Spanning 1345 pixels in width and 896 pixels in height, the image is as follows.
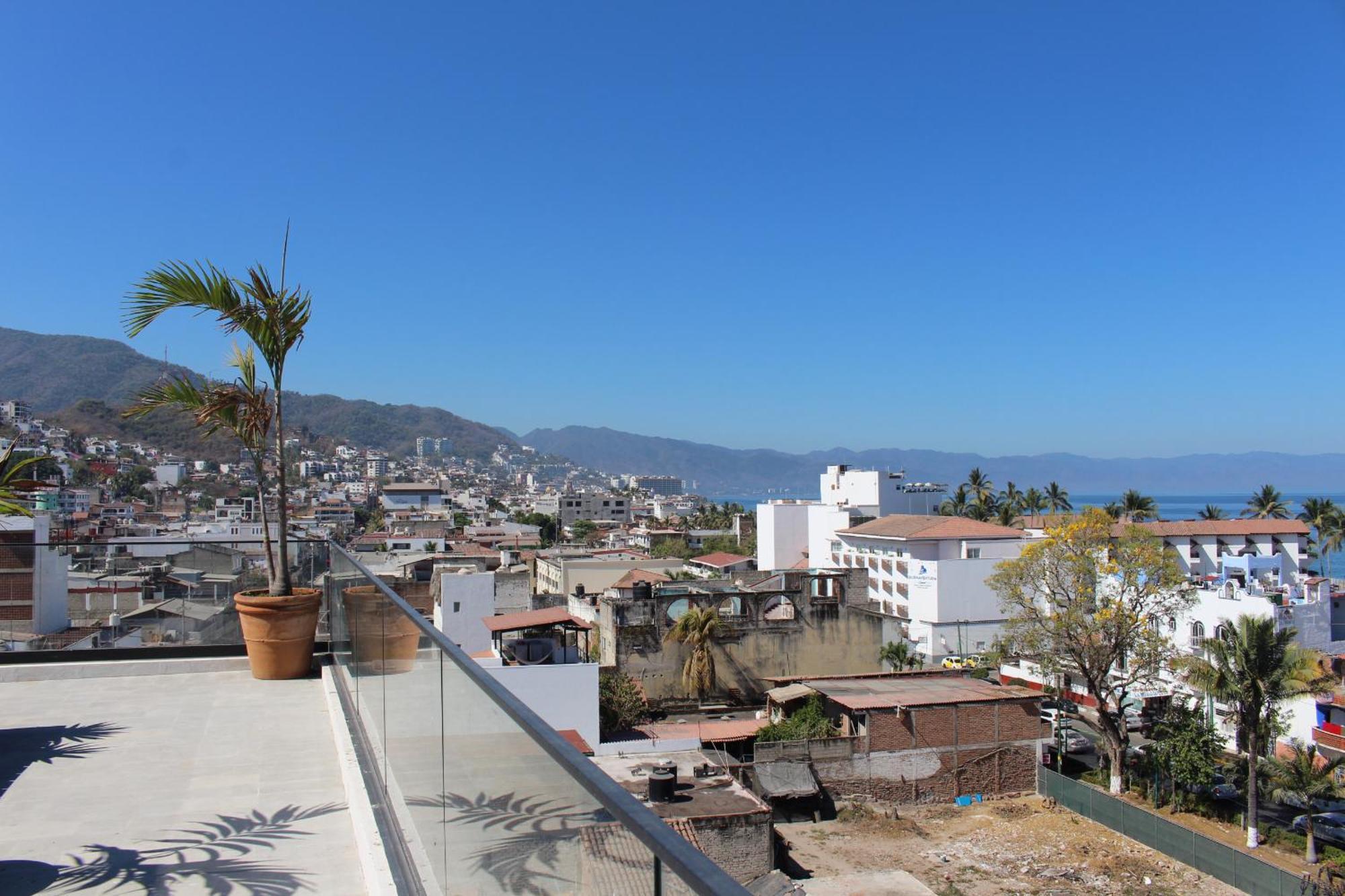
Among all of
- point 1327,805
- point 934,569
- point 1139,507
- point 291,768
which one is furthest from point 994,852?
point 1139,507

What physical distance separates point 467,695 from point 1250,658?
24.9 meters

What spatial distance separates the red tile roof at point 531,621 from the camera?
27297mm

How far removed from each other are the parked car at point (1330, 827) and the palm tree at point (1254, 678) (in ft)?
4.11

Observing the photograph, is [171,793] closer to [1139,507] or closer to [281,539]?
[281,539]

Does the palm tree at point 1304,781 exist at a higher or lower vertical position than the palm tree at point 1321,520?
lower

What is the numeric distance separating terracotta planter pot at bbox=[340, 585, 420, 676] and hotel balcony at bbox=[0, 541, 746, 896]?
0.02 meters

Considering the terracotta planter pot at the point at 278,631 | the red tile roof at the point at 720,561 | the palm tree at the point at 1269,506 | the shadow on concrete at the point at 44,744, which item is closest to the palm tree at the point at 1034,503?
the palm tree at the point at 1269,506

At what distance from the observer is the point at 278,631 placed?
21.3ft

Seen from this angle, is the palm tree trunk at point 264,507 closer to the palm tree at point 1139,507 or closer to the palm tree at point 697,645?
the palm tree at point 697,645

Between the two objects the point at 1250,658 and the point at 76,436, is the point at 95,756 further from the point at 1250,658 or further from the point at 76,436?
the point at 76,436

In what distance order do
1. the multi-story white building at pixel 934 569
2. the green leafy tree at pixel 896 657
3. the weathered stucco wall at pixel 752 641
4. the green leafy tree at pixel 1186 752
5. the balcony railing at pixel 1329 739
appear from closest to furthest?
the green leafy tree at pixel 1186 752 → the balcony railing at pixel 1329 739 → the weathered stucco wall at pixel 752 641 → the green leafy tree at pixel 896 657 → the multi-story white building at pixel 934 569

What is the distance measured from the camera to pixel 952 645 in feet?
129

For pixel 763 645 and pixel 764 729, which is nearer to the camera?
pixel 764 729

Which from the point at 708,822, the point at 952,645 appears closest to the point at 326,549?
the point at 708,822
